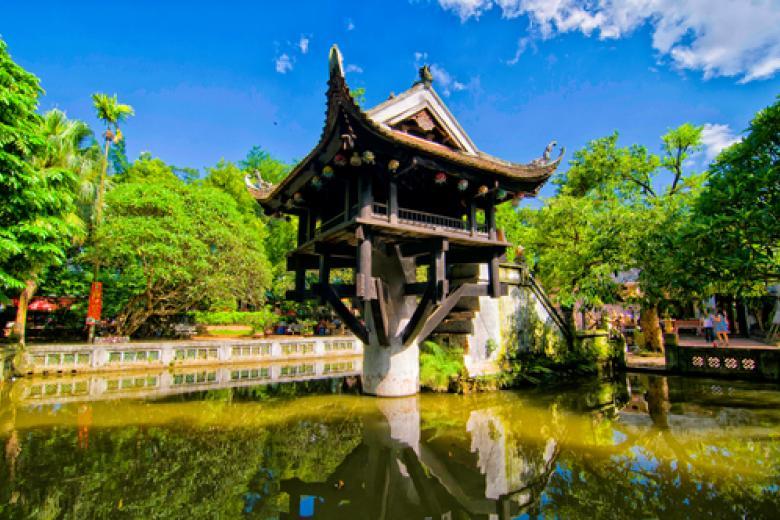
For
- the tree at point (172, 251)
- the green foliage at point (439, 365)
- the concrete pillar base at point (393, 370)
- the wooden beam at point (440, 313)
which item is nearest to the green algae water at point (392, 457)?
the concrete pillar base at point (393, 370)

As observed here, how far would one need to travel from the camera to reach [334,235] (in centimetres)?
858

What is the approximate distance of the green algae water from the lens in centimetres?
416

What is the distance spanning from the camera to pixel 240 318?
1097 inches

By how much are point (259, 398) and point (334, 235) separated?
4754 mm

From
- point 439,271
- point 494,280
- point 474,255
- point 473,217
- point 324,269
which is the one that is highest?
point 473,217

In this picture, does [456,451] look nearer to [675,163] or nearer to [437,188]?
[437,188]

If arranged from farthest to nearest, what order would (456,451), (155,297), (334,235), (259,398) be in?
(155,297), (259,398), (334,235), (456,451)

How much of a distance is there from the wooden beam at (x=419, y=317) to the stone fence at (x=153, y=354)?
10509 mm

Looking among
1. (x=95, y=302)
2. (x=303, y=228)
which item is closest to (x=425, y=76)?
(x=303, y=228)

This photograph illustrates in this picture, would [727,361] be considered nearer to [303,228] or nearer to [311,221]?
[311,221]

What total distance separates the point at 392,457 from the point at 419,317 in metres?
3.50

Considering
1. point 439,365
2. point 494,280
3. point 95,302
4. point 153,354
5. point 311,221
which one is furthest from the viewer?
point 95,302

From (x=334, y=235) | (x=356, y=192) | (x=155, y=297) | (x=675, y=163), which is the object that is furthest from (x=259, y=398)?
(x=675, y=163)

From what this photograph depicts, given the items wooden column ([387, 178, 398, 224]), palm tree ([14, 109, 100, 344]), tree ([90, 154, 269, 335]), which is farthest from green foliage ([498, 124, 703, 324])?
palm tree ([14, 109, 100, 344])
